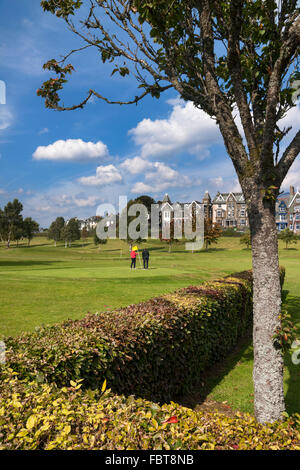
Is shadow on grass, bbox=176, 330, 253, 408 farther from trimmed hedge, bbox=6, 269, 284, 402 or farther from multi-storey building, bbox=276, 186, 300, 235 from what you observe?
multi-storey building, bbox=276, 186, 300, 235

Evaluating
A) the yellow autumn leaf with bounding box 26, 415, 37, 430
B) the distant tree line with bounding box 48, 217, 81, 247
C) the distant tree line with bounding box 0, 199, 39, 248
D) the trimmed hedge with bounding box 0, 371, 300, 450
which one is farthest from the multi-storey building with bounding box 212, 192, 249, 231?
the yellow autumn leaf with bounding box 26, 415, 37, 430

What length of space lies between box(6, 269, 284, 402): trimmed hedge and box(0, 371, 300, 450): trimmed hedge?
101 cm

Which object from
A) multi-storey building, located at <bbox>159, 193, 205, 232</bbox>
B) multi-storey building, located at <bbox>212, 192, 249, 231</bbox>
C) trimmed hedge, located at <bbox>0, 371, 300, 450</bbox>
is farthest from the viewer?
multi-storey building, located at <bbox>212, 192, 249, 231</bbox>

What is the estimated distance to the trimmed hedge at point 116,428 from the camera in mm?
2639

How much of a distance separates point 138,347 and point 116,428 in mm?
2950

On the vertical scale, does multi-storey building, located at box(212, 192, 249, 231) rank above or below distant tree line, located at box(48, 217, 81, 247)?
above

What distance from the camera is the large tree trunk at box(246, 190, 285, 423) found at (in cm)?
530

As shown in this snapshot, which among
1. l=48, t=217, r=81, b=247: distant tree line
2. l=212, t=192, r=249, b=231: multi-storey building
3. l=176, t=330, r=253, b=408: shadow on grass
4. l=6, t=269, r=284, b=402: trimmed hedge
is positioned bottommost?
l=176, t=330, r=253, b=408: shadow on grass

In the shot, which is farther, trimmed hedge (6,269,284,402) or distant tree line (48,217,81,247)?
distant tree line (48,217,81,247)

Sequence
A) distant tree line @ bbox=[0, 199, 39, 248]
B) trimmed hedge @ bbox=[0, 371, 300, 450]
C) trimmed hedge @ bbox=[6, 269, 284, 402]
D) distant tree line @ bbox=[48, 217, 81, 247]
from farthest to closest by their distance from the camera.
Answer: distant tree line @ bbox=[48, 217, 81, 247] → distant tree line @ bbox=[0, 199, 39, 248] → trimmed hedge @ bbox=[6, 269, 284, 402] → trimmed hedge @ bbox=[0, 371, 300, 450]

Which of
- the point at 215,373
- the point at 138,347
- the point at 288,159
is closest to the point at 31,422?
the point at 138,347

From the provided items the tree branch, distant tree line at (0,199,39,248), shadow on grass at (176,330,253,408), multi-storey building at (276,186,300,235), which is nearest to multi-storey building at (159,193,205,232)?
multi-storey building at (276,186,300,235)

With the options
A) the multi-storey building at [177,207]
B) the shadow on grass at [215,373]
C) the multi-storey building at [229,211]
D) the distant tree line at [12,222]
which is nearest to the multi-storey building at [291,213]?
the multi-storey building at [229,211]

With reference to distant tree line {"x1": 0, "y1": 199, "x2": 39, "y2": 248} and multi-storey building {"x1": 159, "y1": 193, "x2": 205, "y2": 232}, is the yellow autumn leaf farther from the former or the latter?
multi-storey building {"x1": 159, "y1": 193, "x2": 205, "y2": 232}
